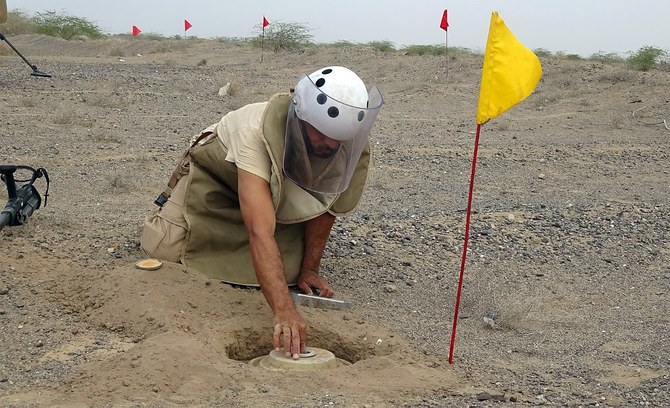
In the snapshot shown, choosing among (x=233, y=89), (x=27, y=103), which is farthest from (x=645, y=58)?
(x=27, y=103)

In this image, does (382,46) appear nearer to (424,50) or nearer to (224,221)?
(424,50)

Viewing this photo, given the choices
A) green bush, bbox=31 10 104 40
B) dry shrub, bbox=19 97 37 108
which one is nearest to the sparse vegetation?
green bush, bbox=31 10 104 40

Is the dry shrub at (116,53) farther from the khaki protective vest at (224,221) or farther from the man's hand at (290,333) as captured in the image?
the man's hand at (290,333)

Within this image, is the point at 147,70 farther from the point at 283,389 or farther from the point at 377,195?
the point at 283,389

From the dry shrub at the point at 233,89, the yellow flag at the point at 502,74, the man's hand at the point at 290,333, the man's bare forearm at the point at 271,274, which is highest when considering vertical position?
the yellow flag at the point at 502,74

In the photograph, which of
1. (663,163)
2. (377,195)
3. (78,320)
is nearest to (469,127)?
(663,163)

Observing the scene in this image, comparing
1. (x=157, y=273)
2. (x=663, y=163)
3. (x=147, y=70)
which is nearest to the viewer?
(x=157, y=273)

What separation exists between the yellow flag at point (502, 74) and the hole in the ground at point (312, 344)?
3.97 feet

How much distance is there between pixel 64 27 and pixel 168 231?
109ft

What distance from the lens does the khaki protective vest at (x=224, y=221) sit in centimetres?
488

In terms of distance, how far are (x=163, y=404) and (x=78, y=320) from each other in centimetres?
115

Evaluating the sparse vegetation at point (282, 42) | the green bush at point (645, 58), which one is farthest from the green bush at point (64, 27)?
the green bush at point (645, 58)

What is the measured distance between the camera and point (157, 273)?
15.5ft

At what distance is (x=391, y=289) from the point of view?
5.22 metres
